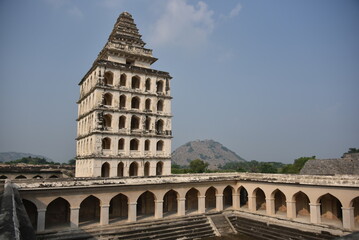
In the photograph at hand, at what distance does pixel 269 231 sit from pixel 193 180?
270 inches

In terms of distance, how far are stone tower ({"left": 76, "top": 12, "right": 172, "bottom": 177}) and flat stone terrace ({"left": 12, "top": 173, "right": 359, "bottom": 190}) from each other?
5546 millimetres

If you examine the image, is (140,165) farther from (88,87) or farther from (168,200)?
(88,87)

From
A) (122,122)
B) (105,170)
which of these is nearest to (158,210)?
(105,170)

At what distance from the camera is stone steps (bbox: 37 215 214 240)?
18062mm

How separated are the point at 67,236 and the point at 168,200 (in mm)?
10045

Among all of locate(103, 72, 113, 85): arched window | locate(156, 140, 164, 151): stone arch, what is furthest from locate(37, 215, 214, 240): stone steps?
locate(103, 72, 113, 85): arched window

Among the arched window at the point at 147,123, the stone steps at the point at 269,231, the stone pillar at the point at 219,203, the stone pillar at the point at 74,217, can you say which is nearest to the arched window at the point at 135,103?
the arched window at the point at 147,123

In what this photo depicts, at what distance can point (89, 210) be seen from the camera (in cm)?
2233

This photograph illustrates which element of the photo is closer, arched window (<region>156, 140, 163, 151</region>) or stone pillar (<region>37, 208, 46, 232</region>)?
stone pillar (<region>37, 208, 46, 232</region>)

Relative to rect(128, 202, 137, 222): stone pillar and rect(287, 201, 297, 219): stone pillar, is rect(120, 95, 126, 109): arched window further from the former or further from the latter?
rect(287, 201, 297, 219): stone pillar

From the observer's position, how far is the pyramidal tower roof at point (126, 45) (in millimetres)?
28844

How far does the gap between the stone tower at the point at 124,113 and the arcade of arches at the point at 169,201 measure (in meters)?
4.00

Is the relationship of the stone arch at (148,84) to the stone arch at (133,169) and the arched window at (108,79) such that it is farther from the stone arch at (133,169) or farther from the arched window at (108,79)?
the stone arch at (133,169)

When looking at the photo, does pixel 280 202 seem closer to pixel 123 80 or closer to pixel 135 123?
pixel 135 123
